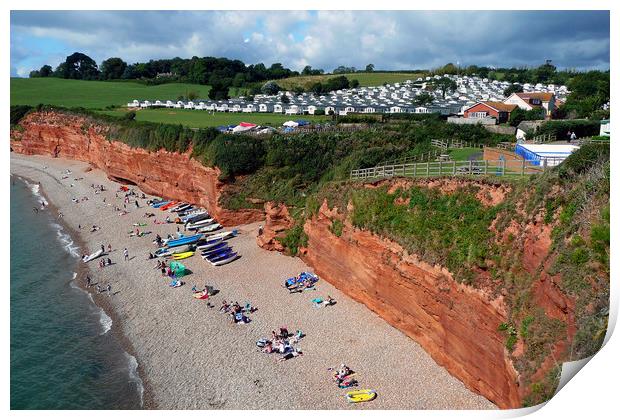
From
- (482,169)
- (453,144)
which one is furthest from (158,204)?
(482,169)

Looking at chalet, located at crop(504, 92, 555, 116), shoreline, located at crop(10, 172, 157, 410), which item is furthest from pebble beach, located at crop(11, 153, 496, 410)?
chalet, located at crop(504, 92, 555, 116)

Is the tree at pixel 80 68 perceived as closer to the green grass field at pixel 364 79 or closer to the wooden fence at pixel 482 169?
the green grass field at pixel 364 79

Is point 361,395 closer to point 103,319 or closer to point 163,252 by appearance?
point 103,319

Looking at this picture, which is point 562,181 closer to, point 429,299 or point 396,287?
point 429,299

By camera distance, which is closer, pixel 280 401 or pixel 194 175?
pixel 280 401
